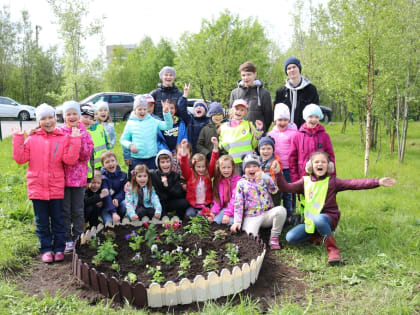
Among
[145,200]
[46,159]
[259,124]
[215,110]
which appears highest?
[215,110]

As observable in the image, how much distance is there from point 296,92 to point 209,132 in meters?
1.46

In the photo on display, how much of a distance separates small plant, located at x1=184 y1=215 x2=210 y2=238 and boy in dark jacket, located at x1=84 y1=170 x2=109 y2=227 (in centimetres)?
131

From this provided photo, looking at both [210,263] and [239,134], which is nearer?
[210,263]

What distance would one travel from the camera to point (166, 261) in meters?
3.82

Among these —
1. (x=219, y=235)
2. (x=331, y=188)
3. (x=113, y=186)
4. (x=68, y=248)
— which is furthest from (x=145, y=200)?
(x=331, y=188)

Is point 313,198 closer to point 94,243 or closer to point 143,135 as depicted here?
point 143,135

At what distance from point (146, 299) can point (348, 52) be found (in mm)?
8037

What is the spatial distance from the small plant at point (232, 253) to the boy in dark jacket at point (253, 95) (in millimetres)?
2275

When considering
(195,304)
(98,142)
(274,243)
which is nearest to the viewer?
(195,304)

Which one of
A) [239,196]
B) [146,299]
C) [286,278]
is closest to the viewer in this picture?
[146,299]

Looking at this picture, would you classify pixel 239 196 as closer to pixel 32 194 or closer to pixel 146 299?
pixel 146 299

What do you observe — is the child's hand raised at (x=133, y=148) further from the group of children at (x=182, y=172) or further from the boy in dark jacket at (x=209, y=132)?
the boy in dark jacket at (x=209, y=132)

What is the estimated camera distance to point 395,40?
8.54m

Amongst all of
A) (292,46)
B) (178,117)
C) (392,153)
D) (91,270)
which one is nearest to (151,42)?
(292,46)
